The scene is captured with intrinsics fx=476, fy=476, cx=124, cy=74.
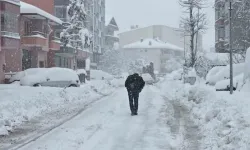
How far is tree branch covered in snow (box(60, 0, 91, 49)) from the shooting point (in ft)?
180

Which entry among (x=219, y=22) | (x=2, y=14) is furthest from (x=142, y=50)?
(x=2, y=14)

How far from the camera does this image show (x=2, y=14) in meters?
35.6

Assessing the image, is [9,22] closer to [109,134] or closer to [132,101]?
[132,101]

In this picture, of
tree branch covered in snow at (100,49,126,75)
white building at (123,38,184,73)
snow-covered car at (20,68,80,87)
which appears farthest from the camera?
white building at (123,38,184,73)

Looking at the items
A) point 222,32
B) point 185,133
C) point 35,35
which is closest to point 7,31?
point 35,35

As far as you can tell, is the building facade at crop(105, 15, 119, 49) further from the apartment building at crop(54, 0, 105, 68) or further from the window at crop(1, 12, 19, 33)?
the window at crop(1, 12, 19, 33)

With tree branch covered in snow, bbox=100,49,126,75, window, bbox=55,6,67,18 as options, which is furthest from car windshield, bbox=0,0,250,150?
tree branch covered in snow, bbox=100,49,126,75

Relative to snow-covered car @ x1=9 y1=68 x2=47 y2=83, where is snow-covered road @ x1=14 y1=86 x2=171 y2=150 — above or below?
below

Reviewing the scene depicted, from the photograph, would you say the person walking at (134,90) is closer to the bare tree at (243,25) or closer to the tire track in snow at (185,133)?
the tire track in snow at (185,133)

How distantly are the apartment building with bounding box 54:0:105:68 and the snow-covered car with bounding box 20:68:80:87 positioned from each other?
86.9ft

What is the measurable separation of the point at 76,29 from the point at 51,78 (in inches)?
976

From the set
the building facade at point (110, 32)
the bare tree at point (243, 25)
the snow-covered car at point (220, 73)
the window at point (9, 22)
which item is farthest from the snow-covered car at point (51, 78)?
the building facade at point (110, 32)

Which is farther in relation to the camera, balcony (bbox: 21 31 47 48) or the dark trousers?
balcony (bbox: 21 31 47 48)

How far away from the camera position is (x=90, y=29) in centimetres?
8406
